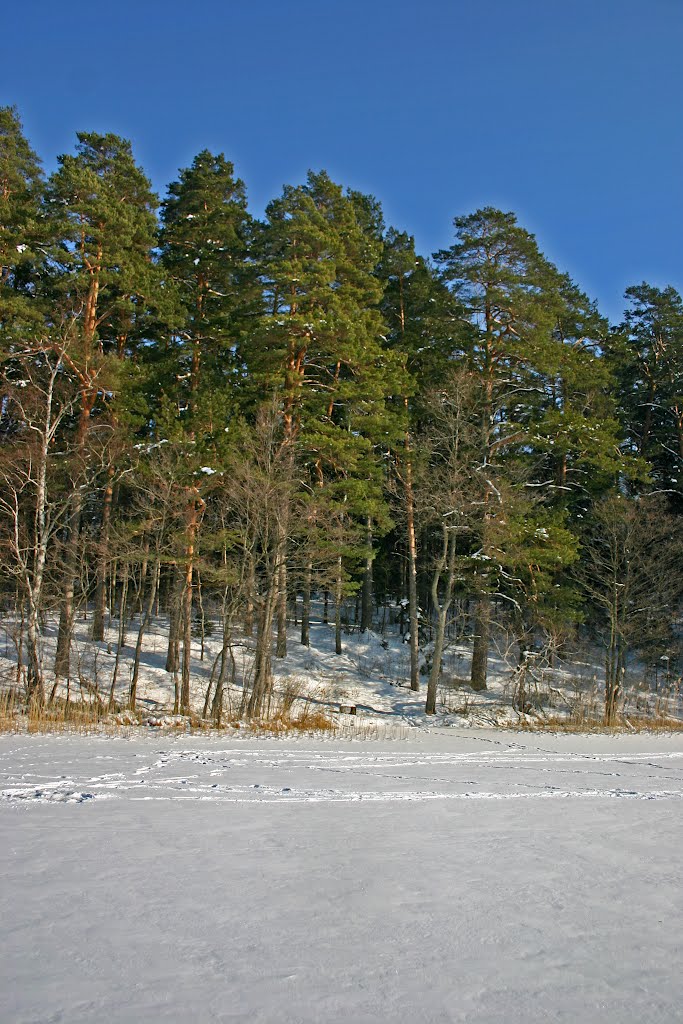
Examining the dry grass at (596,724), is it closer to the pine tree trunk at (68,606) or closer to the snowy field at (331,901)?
the pine tree trunk at (68,606)

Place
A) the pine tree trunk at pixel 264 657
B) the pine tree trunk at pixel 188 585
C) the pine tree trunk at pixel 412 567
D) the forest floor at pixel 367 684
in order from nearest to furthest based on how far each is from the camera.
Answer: the pine tree trunk at pixel 264 657
the pine tree trunk at pixel 188 585
the forest floor at pixel 367 684
the pine tree trunk at pixel 412 567

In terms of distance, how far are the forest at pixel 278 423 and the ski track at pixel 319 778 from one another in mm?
7694

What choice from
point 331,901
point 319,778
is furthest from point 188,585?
point 331,901

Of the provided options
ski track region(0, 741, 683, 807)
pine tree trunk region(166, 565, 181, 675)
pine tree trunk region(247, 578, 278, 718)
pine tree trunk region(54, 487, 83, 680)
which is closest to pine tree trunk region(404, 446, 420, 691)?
pine tree trunk region(247, 578, 278, 718)

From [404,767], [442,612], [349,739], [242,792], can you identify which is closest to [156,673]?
[442,612]

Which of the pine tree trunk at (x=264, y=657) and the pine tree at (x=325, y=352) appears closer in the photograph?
the pine tree trunk at (x=264, y=657)

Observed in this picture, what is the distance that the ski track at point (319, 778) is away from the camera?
19.5 ft

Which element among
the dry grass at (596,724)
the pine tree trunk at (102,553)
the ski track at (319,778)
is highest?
the pine tree trunk at (102,553)

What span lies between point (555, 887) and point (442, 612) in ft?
55.9

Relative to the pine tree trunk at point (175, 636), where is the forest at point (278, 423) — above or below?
above

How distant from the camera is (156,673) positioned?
22328 millimetres

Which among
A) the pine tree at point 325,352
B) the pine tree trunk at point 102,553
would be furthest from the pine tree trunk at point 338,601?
the pine tree trunk at point 102,553

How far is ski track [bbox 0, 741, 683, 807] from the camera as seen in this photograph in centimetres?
596

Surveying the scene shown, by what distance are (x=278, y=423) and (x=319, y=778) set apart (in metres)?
13.1
